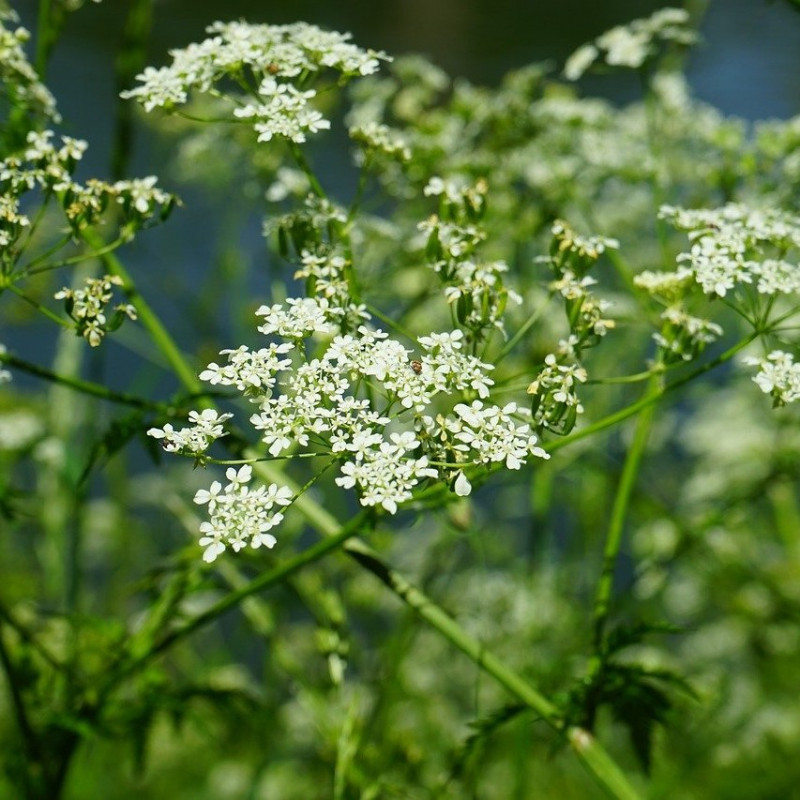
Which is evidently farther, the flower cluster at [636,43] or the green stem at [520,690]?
the flower cluster at [636,43]

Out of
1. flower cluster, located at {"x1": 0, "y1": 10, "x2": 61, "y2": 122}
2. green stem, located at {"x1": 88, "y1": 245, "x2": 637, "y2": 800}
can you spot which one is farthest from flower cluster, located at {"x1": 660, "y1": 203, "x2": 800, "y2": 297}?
flower cluster, located at {"x1": 0, "y1": 10, "x2": 61, "y2": 122}

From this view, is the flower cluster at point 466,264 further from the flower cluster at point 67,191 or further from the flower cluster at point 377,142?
the flower cluster at point 67,191

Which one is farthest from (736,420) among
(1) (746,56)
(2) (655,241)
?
(1) (746,56)

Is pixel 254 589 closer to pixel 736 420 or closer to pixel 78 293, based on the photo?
pixel 78 293

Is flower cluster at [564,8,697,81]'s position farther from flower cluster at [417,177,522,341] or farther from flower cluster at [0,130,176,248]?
flower cluster at [0,130,176,248]

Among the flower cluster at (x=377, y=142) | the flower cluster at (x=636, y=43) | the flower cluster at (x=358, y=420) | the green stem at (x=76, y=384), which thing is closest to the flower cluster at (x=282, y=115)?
the flower cluster at (x=377, y=142)

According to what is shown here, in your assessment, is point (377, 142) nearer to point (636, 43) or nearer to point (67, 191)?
point (67, 191)
